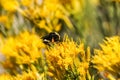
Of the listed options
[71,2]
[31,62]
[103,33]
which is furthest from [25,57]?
[103,33]

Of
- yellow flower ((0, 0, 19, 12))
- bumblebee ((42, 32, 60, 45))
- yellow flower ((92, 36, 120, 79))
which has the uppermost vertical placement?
yellow flower ((0, 0, 19, 12))

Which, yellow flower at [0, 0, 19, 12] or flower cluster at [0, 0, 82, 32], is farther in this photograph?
yellow flower at [0, 0, 19, 12]

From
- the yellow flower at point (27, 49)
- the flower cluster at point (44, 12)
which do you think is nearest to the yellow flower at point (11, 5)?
the flower cluster at point (44, 12)

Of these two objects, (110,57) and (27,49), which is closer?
(110,57)

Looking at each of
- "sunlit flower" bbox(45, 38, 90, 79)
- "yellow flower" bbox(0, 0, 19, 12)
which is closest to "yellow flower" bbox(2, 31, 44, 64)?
"sunlit flower" bbox(45, 38, 90, 79)

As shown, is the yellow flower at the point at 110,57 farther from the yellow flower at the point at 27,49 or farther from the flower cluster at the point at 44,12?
the flower cluster at the point at 44,12

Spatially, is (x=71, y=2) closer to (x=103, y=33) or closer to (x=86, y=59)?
(x=103, y=33)

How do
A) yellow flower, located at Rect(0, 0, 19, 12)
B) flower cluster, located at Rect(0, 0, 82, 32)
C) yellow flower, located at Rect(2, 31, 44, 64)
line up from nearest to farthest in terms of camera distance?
yellow flower, located at Rect(2, 31, 44, 64)
flower cluster, located at Rect(0, 0, 82, 32)
yellow flower, located at Rect(0, 0, 19, 12)

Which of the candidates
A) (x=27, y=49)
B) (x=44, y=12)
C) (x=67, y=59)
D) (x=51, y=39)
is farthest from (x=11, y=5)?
(x=67, y=59)

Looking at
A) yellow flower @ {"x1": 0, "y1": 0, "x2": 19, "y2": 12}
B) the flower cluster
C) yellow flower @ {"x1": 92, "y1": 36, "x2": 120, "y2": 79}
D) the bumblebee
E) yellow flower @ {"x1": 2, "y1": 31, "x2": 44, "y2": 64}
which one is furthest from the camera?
yellow flower @ {"x1": 0, "y1": 0, "x2": 19, "y2": 12}

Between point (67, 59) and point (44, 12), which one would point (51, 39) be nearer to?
point (67, 59)

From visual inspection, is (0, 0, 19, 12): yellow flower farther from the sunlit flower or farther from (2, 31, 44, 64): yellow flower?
the sunlit flower
